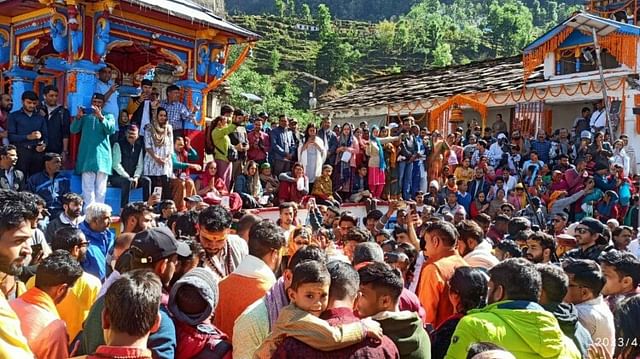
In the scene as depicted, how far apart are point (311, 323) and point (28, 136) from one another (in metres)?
7.37

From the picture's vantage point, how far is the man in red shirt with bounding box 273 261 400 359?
258cm

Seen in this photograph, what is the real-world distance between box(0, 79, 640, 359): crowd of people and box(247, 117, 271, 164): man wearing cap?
0.08 ft

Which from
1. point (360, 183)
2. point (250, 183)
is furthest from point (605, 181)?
point (250, 183)

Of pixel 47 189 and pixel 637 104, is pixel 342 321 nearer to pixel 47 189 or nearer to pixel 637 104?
pixel 47 189

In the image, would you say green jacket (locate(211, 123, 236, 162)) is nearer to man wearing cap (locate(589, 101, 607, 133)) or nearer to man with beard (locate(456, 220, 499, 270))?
man with beard (locate(456, 220, 499, 270))

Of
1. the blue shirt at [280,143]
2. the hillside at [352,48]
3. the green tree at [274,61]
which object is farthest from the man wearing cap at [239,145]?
the green tree at [274,61]

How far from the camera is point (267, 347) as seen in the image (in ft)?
8.73

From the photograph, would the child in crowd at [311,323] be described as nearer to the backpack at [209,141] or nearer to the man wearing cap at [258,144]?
the backpack at [209,141]

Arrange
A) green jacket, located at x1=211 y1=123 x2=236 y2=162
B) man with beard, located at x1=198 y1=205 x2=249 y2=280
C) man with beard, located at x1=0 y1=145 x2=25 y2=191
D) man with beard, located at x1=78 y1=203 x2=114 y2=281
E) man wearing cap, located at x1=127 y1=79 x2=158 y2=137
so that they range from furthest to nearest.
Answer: green jacket, located at x1=211 y1=123 x2=236 y2=162
man wearing cap, located at x1=127 y1=79 x2=158 y2=137
man with beard, located at x1=0 y1=145 x2=25 y2=191
man with beard, located at x1=78 y1=203 x2=114 y2=281
man with beard, located at x1=198 y1=205 x2=249 y2=280

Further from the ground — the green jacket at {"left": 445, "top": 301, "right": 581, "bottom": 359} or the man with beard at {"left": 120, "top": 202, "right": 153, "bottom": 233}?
the man with beard at {"left": 120, "top": 202, "right": 153, "bottom": 233}

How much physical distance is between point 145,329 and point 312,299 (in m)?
0.71

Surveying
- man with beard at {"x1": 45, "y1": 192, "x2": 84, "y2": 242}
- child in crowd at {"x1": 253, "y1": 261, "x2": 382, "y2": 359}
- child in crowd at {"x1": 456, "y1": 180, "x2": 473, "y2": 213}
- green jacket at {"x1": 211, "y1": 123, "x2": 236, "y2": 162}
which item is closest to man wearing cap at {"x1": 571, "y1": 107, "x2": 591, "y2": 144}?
child in crowd at {"x1": 456, "y1": 180, "x2": 473, "y2": 213}

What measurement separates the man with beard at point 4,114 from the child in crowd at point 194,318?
6.84 metres

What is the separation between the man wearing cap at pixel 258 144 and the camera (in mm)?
11633
